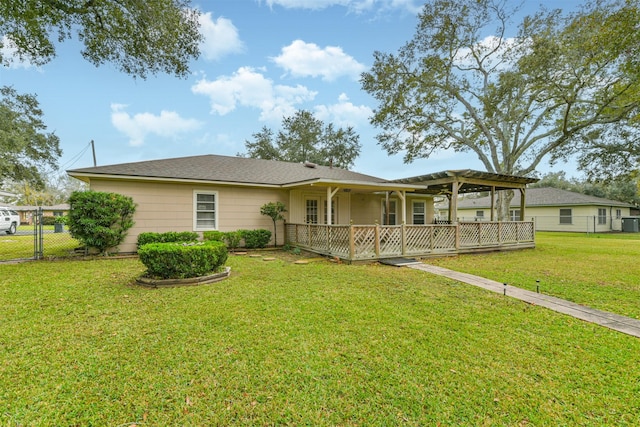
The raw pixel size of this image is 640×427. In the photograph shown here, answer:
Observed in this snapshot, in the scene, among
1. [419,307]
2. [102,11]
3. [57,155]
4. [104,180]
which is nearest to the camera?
[419,307]

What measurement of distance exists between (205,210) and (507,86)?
16423 mm

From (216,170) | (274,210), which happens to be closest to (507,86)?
(274,210)

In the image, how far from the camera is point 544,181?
46250mm

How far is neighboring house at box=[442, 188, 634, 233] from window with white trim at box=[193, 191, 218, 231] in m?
24.5

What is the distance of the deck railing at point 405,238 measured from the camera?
8.25m

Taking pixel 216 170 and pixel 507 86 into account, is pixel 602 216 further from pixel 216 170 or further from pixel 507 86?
pixel 216 170

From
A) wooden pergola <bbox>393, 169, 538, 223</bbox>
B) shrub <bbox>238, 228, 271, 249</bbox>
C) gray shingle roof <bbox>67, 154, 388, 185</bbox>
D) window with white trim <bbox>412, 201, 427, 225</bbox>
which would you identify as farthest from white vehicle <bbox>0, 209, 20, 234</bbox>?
window with white trim <bbox>412, 201, 427, 225</bbox>

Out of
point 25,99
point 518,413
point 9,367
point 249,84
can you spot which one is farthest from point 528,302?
point 25,99

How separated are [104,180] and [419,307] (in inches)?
378

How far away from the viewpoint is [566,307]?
14.5ft

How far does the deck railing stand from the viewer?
8.25 m

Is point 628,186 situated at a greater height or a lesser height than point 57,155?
lesser

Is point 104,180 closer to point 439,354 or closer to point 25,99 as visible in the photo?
point 439,354

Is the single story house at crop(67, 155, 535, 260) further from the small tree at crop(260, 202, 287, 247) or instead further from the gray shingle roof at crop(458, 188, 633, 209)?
the gray shingle roof at crop(458, 188, 633, 209)
